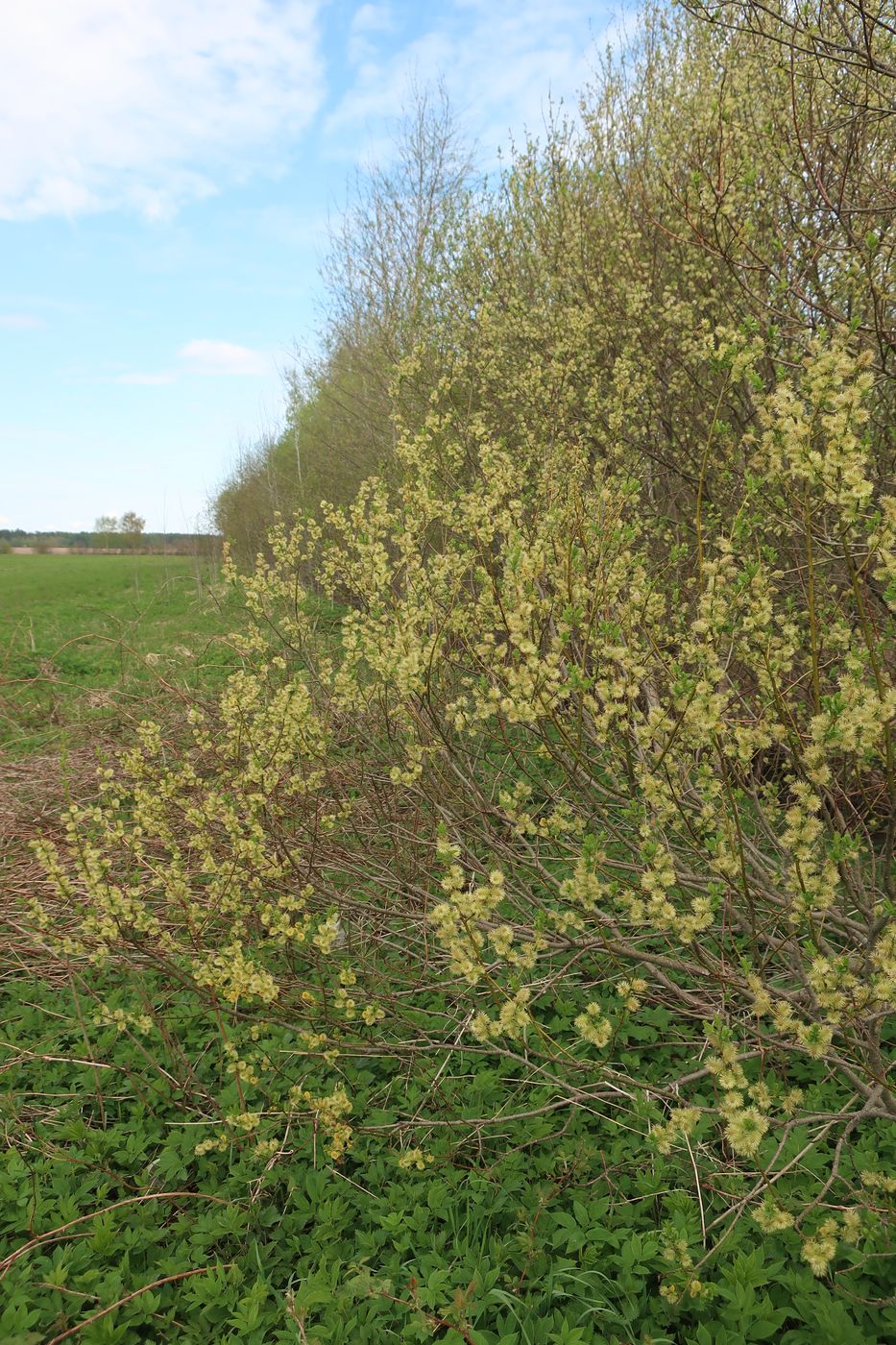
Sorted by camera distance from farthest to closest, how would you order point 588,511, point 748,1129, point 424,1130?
1. point 588,511
2. point 424,1130
3. point 748,1129

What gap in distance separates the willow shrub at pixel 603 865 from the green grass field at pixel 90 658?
2299 millimetres

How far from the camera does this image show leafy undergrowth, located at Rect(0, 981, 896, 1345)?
2.23 metres

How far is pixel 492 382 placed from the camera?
8359 millimetres

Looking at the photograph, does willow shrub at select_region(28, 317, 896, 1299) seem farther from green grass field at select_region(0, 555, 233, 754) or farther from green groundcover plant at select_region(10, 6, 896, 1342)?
green grass field at select_region(0, 555, 233, 754)

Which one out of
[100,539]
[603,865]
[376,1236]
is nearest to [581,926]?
[603,865]

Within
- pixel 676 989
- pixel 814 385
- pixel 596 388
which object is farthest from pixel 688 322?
pixel 676 989

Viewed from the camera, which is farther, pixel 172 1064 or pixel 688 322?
pixel 688 322

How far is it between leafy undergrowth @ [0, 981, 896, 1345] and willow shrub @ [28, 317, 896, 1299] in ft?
0.34

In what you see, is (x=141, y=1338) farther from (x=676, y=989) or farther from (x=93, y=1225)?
(x=676, y=989)

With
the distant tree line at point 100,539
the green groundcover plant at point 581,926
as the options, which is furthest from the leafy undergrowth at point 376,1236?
the distant tree line at point 100,539

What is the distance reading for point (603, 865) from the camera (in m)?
3.13

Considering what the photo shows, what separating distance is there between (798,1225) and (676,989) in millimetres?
762

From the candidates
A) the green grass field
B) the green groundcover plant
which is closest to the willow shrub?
the green groundcover plant

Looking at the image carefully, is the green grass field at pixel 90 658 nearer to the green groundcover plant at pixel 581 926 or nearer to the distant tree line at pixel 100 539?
the green groundcover plant at pixel 581 926
